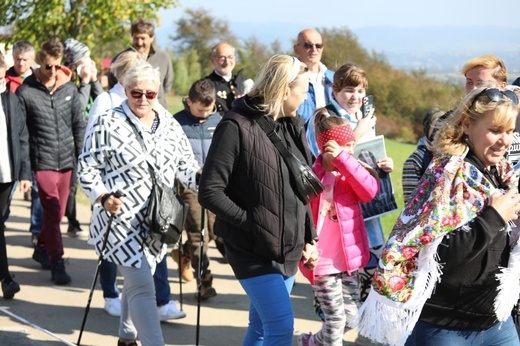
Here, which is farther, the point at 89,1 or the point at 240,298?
the point at 89,1

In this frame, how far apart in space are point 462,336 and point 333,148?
1.86 meters

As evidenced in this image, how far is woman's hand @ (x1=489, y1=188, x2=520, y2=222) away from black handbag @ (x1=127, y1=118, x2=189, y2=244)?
239 cm

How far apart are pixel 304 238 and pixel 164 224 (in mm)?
1043

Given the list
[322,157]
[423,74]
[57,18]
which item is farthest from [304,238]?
[423,74]

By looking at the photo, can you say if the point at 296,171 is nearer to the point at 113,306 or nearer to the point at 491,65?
Answer: the point at 491,65

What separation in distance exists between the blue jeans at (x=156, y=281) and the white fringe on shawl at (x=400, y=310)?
123 inches

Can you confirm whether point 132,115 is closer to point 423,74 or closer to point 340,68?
point 340,68

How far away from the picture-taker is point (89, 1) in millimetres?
16016

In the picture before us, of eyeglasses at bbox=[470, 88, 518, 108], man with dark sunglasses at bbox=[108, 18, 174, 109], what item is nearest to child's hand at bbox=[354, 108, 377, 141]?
eyeglasses at bbox=[470, 88, 518, 108]

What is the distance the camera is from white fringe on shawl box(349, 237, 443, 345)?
375 cm

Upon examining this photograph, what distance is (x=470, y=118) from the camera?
153 inches

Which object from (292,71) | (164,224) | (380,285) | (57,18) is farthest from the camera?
(57,18)

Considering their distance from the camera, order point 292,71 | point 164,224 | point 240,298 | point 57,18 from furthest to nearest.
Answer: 1. point 57,18
2. point 240,298
3. point 164,224
4. point 292,71

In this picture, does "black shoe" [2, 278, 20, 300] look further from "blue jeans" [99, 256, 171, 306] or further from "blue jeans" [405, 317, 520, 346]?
"blue jeans" [405, 317, 520, 346]
